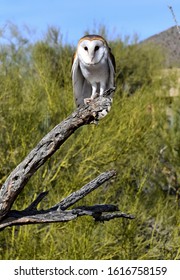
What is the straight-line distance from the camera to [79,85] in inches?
164

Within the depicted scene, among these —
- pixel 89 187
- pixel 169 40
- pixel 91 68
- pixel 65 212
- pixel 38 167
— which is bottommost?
pixel 65 212

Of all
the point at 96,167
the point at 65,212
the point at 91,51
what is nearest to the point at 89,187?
the point at 65,212

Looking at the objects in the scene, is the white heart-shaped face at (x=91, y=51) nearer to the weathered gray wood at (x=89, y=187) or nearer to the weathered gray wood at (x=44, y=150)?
the weathered gray wood at (x=44, y=150)

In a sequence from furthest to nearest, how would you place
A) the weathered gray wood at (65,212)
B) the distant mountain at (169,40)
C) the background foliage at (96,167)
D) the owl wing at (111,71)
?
1. the distant mountain at (169,40)
2. the background foliage at (96,167)
3. the owl wing at (111,71)
4. the weathered gray wood at (65,212)

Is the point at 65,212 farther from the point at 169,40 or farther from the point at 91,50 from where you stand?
the point at 169,40

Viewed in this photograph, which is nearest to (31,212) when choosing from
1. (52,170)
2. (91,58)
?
(91,58)

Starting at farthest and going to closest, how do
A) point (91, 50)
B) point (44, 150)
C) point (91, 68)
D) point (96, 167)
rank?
point (96, 167), point (91, 68), point (91, 50), point (44, 150)

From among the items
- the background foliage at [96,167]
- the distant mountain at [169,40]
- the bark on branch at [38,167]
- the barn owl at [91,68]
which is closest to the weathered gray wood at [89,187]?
the bark on branch at [38,167]

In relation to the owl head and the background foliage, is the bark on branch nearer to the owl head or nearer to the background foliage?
the owl head

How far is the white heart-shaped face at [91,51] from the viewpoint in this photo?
366cm

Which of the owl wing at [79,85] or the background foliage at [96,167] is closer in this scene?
the owl wing at [79,85]

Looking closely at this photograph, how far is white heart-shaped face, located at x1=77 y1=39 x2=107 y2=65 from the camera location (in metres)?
3.66

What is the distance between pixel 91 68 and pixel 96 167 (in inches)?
229

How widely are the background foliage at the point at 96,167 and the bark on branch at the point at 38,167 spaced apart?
150 inches
